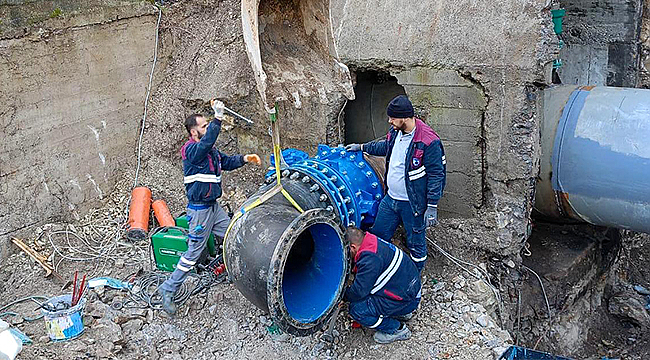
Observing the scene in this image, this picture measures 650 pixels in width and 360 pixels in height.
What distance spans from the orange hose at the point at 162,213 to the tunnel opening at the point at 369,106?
1.72 metres

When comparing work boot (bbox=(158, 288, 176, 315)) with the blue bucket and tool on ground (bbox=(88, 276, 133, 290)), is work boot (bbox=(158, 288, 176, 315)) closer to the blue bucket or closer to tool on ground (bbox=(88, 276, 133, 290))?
tool on ground (bbox=(88, 276, 133, 290))

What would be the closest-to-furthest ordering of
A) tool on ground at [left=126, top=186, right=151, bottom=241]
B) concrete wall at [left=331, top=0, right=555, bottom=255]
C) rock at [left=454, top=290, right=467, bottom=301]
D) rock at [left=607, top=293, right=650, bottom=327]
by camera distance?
1. concrete wall at [left=331, top=0, right=555, bottom=255]
2. rock at [left=454, top=290, right=467, bottom=301]
3. tool on ground at [left=126, top=186, right=151, bottom=241]
4. rock at [left=607, top=293, right=650, bottom=327]

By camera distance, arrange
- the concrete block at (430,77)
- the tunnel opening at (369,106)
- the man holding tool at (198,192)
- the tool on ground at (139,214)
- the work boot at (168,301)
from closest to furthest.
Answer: the man holding tool at (198,192), the work boot at (168,301), the concrete block at (430,77), the tool on ground at (139,214), the tunnel opening at (369,106)

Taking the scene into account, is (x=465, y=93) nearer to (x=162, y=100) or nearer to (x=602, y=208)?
(x=602, y=208)

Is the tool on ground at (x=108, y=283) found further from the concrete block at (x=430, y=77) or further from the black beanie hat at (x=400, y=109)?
the concrete block at (x=430, y=77)

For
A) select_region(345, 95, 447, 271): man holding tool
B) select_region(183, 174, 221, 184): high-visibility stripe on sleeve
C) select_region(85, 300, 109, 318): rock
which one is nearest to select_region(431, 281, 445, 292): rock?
select_region(345, 95, 447, 271): man holding tool

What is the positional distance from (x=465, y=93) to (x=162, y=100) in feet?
9.72

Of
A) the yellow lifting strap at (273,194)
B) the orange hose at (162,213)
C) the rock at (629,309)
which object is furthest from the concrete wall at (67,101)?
the rock at (629,309)

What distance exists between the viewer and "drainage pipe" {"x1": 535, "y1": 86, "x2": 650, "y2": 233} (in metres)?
4.59

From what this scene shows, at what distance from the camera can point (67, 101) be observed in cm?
561

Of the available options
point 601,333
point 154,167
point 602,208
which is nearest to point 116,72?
point 154,167

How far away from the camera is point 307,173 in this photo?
4492 millimetres

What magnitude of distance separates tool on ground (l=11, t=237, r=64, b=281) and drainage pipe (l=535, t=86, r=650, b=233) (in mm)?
3787

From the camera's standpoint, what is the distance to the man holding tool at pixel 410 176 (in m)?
4.40
